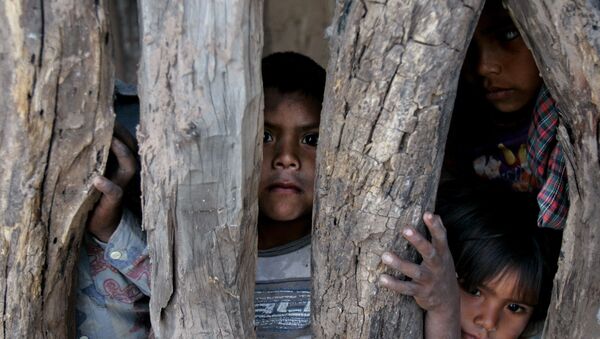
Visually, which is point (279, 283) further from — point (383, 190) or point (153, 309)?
point (383, 190)

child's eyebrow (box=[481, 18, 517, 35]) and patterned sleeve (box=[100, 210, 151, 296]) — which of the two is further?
child's eyebrow (box=[481, 18, 517, 35])

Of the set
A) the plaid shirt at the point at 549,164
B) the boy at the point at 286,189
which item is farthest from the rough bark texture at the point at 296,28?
the plaid shirt at the point at 549,164

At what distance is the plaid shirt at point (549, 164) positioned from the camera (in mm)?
1652

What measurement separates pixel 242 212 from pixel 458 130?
1027 mm

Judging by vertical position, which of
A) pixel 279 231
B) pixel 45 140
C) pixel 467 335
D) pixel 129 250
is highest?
pixel 45 140

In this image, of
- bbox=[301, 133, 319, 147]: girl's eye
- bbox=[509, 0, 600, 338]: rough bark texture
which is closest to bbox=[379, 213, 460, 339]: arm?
bbox=[509, 0, 600, 338]: rough bark texture

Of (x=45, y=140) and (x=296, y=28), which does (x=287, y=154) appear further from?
(x=296, y=28)

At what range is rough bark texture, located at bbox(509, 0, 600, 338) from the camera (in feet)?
4.32

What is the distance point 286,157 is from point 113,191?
513mm

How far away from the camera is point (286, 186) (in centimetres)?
196

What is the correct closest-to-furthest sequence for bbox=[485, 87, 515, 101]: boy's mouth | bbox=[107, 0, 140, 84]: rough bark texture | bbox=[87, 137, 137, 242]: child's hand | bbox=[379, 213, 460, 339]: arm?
bbox=[379, 213, 460, 339]: arm
bbox=[87, 137, 137, 242]: child's hand
bbox=[485, 87, 515, 101]: boy's mouth
bbox=[107, 0, 140, 84]: rough bark texture

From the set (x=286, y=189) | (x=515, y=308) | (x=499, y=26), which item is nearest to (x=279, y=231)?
(x=286, y=189)

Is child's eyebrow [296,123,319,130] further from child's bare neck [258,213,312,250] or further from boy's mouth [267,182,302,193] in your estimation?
child's bare neck [258,213,312,250]

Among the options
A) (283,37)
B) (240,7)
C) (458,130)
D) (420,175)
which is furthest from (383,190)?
(283,37)
